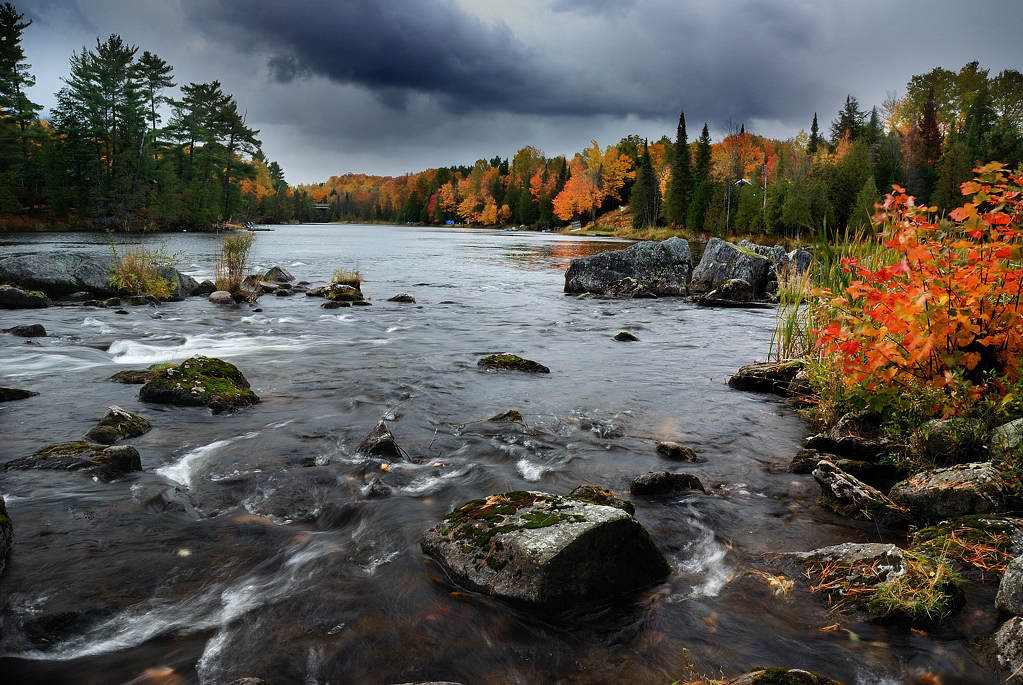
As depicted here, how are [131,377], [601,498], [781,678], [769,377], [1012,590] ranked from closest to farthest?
1. [781,678]
2. [1012,590]
3. [601,498]
4. [131,377]
5. [769,377]

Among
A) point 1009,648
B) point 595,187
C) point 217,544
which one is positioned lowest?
point 217,544

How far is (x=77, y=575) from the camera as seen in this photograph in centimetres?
374

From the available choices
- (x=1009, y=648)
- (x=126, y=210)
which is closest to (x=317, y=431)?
(x=1009, y=648)

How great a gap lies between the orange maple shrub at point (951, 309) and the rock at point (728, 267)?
47.3ft

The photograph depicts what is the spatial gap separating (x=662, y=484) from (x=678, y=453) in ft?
3.28

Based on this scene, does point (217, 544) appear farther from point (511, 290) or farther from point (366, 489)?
point (511, 290)

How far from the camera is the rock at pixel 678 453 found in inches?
239

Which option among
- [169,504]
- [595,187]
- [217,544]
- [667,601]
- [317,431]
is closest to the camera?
[667,601]

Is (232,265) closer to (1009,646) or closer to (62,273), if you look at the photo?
(62,273)

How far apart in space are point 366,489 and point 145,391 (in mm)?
4117

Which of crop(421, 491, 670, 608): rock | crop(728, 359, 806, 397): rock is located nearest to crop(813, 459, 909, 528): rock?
crop(421, 491, 670, 608): rock

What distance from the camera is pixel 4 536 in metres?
3.81

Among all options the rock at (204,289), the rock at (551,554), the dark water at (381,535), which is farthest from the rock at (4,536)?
the rock at (204,289)

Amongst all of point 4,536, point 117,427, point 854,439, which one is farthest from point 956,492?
point 117,427
